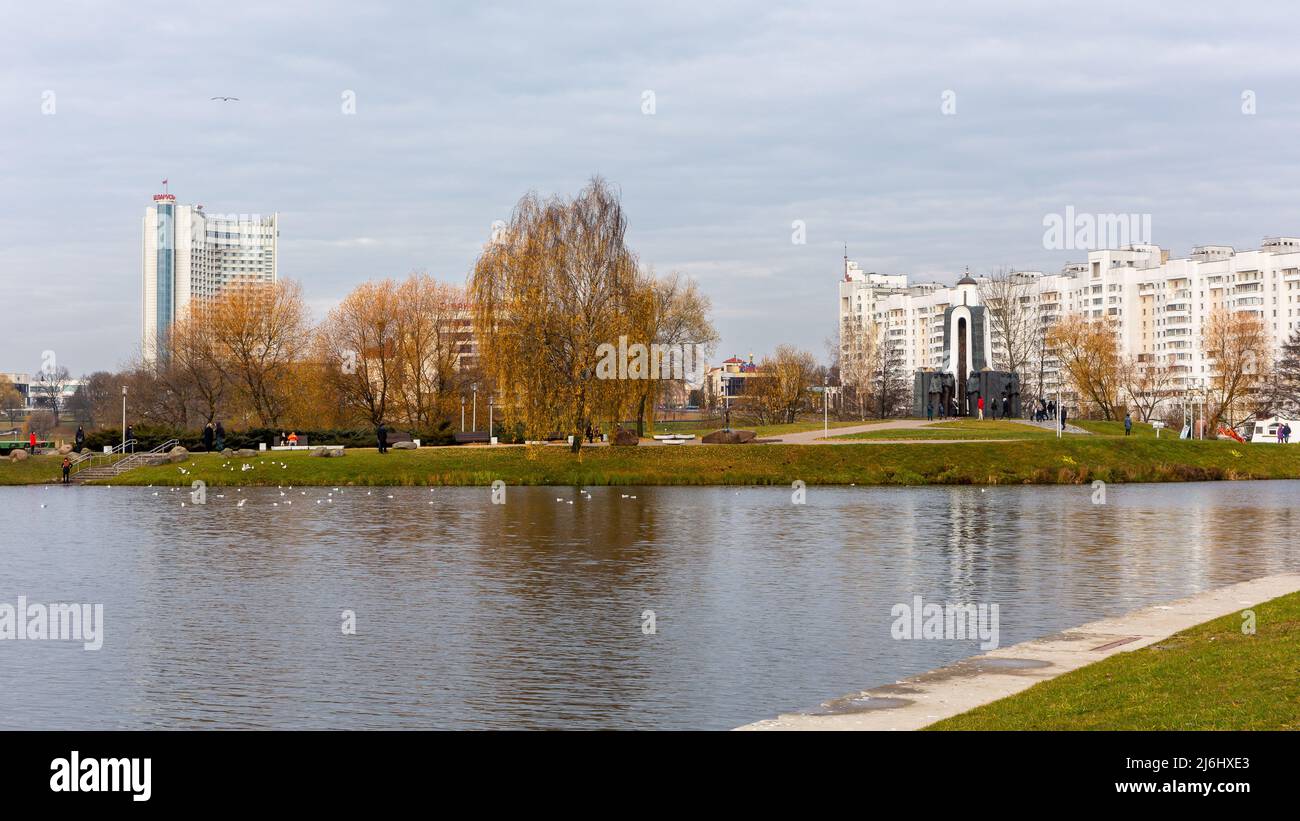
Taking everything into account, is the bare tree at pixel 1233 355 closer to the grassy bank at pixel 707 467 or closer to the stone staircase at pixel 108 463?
the grassy bank at pixel 707 467

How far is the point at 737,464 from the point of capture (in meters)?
65.8

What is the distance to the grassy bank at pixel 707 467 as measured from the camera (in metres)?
64.2

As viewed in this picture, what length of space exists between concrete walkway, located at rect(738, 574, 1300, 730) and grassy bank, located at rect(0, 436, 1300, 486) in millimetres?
41804

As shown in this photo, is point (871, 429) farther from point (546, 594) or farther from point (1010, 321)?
point (546, 594)

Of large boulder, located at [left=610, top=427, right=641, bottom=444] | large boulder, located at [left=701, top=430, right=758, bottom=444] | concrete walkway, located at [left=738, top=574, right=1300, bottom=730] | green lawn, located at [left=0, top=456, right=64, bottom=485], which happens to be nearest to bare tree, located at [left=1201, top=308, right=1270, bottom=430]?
large boulder, located at [left=701, top=430, right=758, bottom=444]

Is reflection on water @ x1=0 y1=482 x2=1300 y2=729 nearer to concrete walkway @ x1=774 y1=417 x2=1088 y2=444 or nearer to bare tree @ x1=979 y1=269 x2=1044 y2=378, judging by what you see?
concrete walkway @ x1=774 y1=417 x2=1088 y2=444

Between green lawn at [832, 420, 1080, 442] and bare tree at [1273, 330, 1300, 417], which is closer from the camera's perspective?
green lawn at [832, 420, 1080, 442]

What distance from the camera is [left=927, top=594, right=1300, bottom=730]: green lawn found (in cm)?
1275

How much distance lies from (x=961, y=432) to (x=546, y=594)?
56930 millimetres

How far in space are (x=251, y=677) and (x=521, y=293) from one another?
154 ft

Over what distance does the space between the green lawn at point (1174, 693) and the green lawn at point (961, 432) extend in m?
57.7

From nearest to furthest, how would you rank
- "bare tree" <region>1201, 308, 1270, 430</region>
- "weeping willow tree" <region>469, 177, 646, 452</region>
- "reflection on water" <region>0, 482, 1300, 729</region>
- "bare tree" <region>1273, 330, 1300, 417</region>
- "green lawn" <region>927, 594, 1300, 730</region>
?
"green lawn" <region>927, 594, 1300, 730</region>
"reflection on water" <region>0, 482, 1300, 729</region>
"weeping willow tree" <region>469, 177, 646, 452</region>
"bare tree" <region>1201, 308, 1270, 430</region>
"bare tree" <region>1273, 330, 1300, 417</region>
